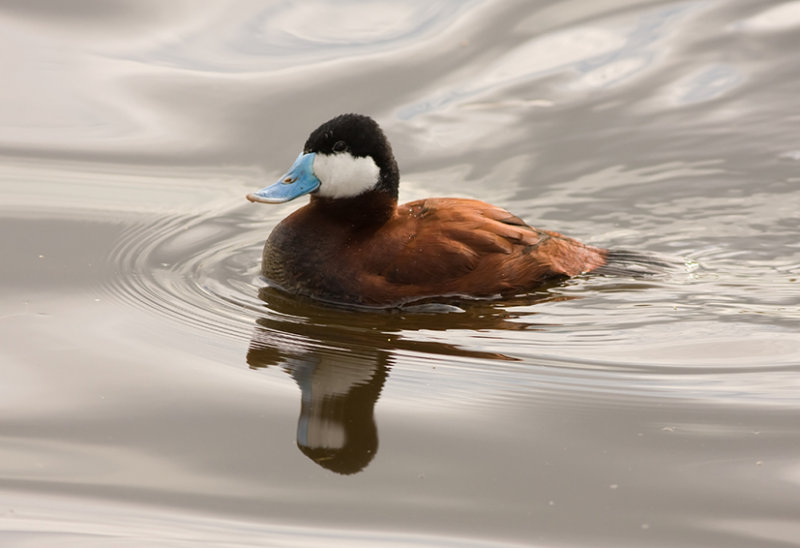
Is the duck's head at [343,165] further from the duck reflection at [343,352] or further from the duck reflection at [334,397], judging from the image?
the duck reflection at [334,397]

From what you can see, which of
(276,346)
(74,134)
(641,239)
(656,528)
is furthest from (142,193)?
(656,528)

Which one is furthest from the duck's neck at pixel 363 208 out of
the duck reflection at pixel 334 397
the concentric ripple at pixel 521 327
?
the duck reflection at pixel 334 397

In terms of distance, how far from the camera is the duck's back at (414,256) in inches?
211

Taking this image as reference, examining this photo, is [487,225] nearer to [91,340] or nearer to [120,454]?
[91,340]

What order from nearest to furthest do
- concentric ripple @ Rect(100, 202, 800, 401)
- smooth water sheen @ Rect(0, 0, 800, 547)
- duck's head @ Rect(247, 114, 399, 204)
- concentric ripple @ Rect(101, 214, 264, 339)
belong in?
smooth water sheen @ Rect(0, 0, 800, 547), concentric ripple @ Rect(100, 202, 800, 401), concentric ripple @ Rect(101, 214, 264, 339), duck's head @ Rect(247, 114, 399, 204)

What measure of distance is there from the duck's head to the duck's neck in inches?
0.8

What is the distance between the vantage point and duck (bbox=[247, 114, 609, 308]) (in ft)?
17.6

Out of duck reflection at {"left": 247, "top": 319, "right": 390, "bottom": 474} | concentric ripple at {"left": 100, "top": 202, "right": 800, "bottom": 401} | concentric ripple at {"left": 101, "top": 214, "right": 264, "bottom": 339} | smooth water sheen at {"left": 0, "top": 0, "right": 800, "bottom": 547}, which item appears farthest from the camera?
concentric ripple at {"left": 101, "top": 214, "right": 264, "bottom": 339}

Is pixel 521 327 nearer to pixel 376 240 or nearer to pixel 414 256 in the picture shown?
pixel 414 256

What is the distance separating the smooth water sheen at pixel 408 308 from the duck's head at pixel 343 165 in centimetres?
54

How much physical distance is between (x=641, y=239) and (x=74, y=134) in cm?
369

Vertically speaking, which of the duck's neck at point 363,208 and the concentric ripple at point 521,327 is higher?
the duck's neck at point 363,208

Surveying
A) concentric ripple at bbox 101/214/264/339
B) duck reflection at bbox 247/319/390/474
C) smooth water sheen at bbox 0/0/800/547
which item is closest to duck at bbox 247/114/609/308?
smooth water sheen at bbox 0/0/800/547

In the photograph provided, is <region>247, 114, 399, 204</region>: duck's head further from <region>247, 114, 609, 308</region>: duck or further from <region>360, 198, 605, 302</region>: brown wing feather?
<region>360, 198, 605, 302</region>: brown wing feather
